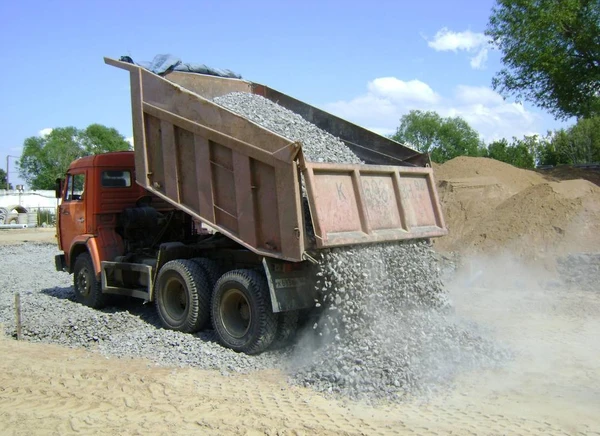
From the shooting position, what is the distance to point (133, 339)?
26.1 feet

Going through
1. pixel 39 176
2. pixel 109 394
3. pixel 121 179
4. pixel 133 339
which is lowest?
pixel 109 394

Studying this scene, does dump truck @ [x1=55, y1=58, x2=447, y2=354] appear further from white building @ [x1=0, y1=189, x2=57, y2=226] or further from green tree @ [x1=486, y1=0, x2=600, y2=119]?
white building @ [x1=0, y1=189, x2=57, y2=226]

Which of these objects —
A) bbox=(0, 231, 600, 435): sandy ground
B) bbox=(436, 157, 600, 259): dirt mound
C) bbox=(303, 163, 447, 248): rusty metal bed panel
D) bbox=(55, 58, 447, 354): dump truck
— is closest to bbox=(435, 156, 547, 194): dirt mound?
bbox=(436, 157, 600, 259): dirt mound

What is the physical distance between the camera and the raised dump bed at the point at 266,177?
6.55 meters

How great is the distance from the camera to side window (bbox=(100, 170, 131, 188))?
10.2m

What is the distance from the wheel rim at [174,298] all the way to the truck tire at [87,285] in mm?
2161

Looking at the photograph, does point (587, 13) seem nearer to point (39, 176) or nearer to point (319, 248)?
point (319, 248)

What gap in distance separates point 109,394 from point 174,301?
2.67 metres

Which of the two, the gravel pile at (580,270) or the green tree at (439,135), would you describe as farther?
the green tree at (439,135)

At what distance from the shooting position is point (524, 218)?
1368 cm

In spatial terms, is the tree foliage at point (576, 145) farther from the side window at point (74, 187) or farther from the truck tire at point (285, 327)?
the truck tire at point (285, 327)

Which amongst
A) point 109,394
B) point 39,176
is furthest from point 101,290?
point 39,176

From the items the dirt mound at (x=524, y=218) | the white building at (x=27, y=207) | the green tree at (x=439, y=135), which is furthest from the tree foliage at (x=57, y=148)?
the dirt mound at (x=524, y=218)

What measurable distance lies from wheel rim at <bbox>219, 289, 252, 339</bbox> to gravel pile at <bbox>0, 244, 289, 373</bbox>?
27cm
